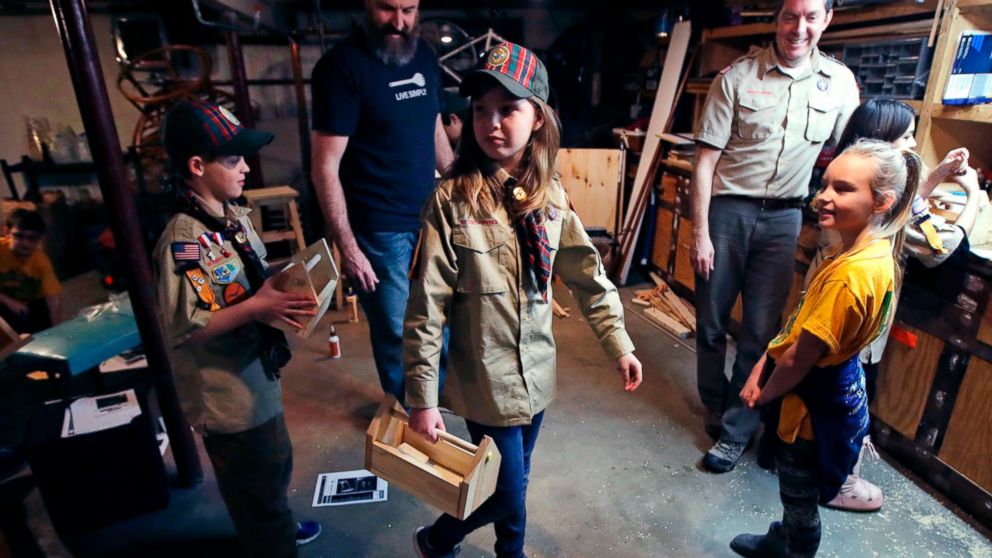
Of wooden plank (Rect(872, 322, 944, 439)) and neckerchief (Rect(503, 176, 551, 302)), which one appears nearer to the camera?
neckerchief (Rect(503, 176, 551, 302))

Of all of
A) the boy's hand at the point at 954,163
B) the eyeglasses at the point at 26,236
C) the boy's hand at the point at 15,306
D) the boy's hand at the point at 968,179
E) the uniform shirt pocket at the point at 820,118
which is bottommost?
Result: the boy's hand at the point at 15,306

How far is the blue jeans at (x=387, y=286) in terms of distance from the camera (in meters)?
2.25

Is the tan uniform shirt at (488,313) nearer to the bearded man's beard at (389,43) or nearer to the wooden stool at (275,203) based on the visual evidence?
the bearded man's beard at (389,43)

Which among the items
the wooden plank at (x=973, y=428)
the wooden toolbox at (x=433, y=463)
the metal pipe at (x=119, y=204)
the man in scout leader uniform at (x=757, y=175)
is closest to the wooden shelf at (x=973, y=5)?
the man in scout leader uniform at (x=757, y=175)

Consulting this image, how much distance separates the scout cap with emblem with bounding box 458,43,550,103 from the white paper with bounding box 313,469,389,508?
61.4 inches

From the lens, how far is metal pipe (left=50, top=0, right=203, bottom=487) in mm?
1707

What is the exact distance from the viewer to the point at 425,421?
4.45 feet

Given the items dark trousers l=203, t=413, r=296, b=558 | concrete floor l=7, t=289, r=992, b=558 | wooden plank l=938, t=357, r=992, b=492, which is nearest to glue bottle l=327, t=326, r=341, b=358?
concrete floor l=7, t=289, r=992, b=558

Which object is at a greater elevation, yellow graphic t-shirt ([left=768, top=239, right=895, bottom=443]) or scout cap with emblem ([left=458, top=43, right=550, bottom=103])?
scout cap with emblem ([left=458, top=43, right=550, bottom=103])

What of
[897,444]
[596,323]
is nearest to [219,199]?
[596,323]

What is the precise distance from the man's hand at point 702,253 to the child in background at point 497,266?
0.96 metres

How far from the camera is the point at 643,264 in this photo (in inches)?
181

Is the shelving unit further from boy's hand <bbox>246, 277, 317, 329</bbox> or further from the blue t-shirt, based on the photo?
boy's hand <bbox>246, 277, 317, 329</bbox>

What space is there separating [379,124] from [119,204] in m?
0.90
